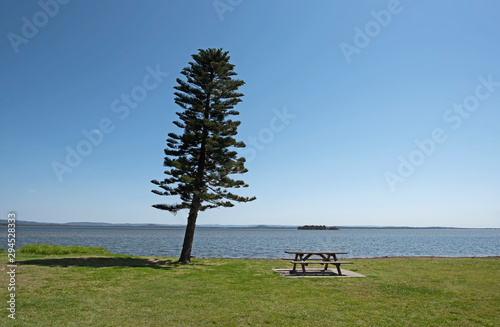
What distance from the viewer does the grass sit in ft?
20.1

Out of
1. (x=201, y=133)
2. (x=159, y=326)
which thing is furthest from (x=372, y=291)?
(x=201, y=133)

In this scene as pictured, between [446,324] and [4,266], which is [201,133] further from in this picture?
[446,324]

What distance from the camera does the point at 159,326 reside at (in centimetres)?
566

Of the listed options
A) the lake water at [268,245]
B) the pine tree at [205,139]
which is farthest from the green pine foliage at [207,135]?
the lake water at [268,245]

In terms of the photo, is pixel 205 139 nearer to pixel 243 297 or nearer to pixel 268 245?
pixel 243 297

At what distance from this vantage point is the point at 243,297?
26.0 ft

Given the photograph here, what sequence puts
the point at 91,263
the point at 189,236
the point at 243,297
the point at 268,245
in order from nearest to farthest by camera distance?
the point at 243,297, the point at 91,263, the point at 189,236, the point at 268,245

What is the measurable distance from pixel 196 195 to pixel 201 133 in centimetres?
327

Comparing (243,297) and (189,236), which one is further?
(189,236)

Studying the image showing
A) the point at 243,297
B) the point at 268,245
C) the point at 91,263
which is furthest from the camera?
the point at 268,245

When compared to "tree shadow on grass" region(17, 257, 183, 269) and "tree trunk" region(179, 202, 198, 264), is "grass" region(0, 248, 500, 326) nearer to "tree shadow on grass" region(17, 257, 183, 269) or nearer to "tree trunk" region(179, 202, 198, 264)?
"tree shadow on grass" region(17, 257, 183, 269)

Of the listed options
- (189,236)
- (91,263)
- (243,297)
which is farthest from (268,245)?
(243,297)

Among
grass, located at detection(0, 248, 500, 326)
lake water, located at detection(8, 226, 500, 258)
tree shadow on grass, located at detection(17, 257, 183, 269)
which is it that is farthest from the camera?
lake water, located at detection(8, 226, 500, 258)

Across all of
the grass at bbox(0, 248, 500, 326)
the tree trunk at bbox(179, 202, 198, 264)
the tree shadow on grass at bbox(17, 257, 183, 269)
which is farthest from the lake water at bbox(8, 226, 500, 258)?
the grass at bbox(0, 248, 500, 326)
